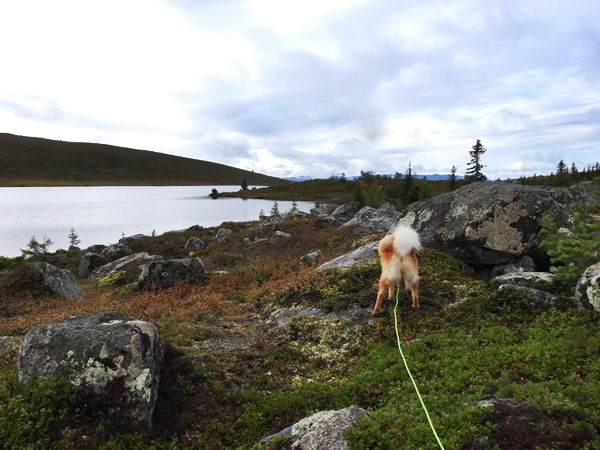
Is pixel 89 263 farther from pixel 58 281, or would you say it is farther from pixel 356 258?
pixel 356 258

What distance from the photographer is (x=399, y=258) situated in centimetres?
1058

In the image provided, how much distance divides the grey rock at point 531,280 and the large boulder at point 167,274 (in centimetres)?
1533

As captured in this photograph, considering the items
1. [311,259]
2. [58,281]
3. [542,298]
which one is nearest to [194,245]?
[58,281]

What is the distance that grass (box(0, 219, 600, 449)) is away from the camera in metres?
5.14

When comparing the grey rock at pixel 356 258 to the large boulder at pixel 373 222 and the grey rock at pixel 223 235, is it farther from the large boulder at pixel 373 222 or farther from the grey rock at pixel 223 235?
the grey rock at pixel 223 235

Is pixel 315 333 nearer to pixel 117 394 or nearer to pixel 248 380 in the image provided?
pixel 248 380

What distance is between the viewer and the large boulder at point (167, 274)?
20047 millimetres

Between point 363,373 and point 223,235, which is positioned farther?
point 223,235

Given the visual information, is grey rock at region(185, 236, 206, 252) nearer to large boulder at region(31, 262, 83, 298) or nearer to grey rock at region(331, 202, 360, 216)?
large boulder at region(31, 262, 83, 298)

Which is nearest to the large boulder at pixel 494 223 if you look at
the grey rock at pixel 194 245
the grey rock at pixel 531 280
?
the grey rock at pixel 531 280

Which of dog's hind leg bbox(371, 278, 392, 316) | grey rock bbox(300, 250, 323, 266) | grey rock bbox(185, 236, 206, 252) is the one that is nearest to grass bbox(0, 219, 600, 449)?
dog's hind leg bbox(371, 278, 392, 316)

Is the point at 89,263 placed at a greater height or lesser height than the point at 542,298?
lesser

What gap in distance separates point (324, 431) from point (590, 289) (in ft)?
27.1

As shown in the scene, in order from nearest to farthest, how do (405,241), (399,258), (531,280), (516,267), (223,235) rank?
(405,241) → (399,258) → (531,280) → (516,267) → (223,235)
